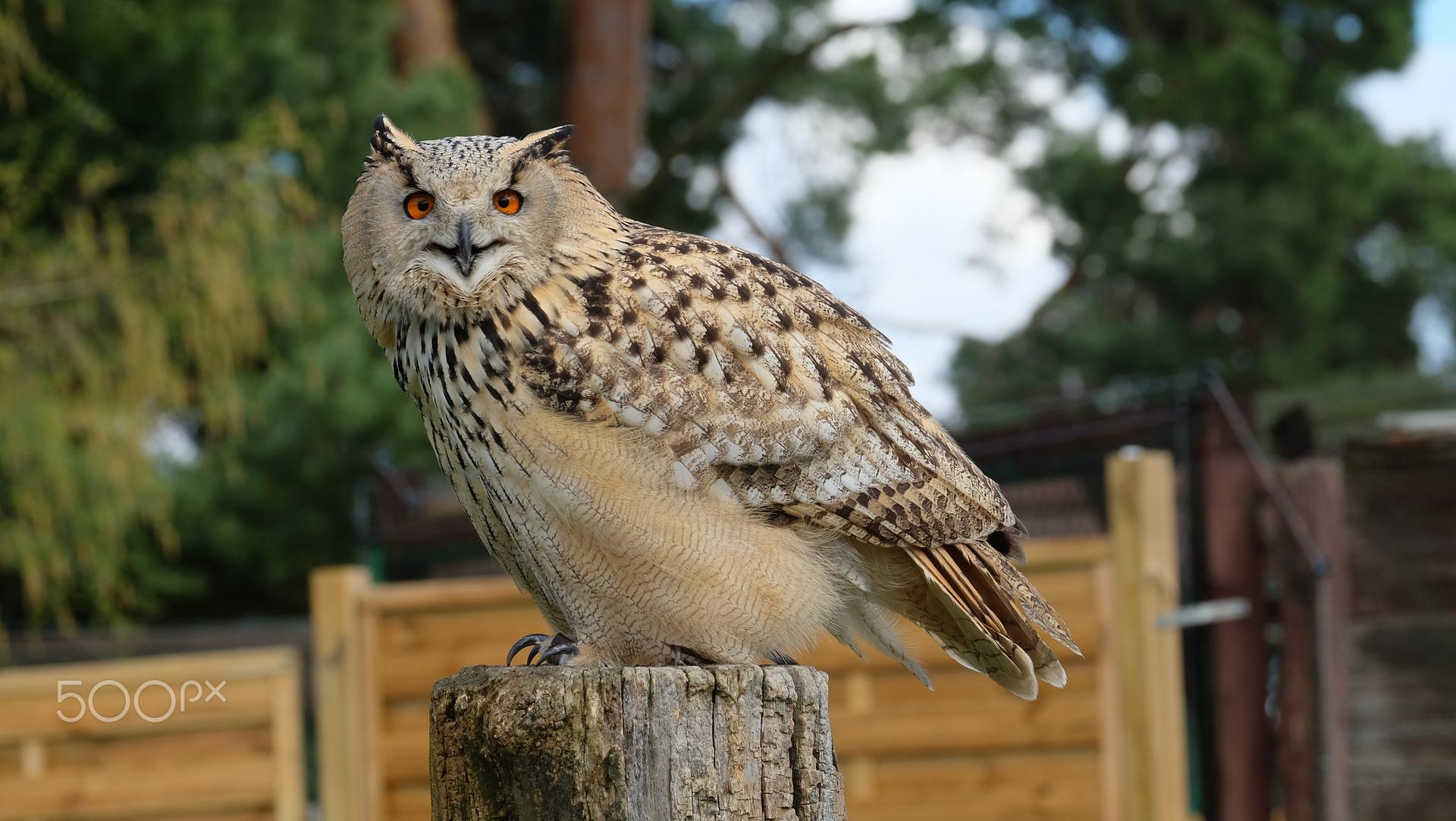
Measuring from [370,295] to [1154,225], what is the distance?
10.8 meters

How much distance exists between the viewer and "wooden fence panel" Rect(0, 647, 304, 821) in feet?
15.8

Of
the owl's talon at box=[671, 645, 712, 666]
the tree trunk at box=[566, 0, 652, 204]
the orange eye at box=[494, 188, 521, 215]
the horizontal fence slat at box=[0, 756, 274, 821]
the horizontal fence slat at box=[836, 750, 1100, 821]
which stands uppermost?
the tree trunk at box=[566, 0, 652, 204]

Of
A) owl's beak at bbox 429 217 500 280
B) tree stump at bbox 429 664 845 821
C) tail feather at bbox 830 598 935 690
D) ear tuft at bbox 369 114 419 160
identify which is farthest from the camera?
tail feather at bbox 830 598 935 690

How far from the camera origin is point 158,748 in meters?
4.85

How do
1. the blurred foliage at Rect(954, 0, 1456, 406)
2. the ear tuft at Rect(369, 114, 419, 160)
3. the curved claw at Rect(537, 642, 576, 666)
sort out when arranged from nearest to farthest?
the ear tuft at Rect(369, 114, 419, 160), the curved claw at Rect(537, 642, 576, 666), the blurred foliage at Rect(954, 0, 1456, 406)

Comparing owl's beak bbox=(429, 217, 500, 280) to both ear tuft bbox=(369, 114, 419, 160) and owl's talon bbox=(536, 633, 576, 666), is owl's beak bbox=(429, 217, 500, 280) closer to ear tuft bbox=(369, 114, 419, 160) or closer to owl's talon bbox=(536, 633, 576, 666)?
ear tuft bbox=(369, 114, 419, 160)

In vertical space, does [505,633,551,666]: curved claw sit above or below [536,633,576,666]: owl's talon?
above

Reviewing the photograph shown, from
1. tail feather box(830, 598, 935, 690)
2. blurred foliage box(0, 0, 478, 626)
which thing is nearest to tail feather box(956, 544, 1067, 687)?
tail feather box(830, 598, 935, 690)

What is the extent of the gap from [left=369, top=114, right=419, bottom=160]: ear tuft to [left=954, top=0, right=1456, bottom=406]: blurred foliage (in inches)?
373

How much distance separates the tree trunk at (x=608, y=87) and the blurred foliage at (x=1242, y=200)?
2.95 metres

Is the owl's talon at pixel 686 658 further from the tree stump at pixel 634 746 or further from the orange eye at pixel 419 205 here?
the orange eye at pixel 419 205

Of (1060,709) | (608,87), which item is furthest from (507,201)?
(608,87)

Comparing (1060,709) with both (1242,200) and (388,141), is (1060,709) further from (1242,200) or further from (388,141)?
(1242,200)

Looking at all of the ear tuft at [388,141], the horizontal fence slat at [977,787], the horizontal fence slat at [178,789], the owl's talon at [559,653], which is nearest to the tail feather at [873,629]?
the owl's talon at [559,653]
